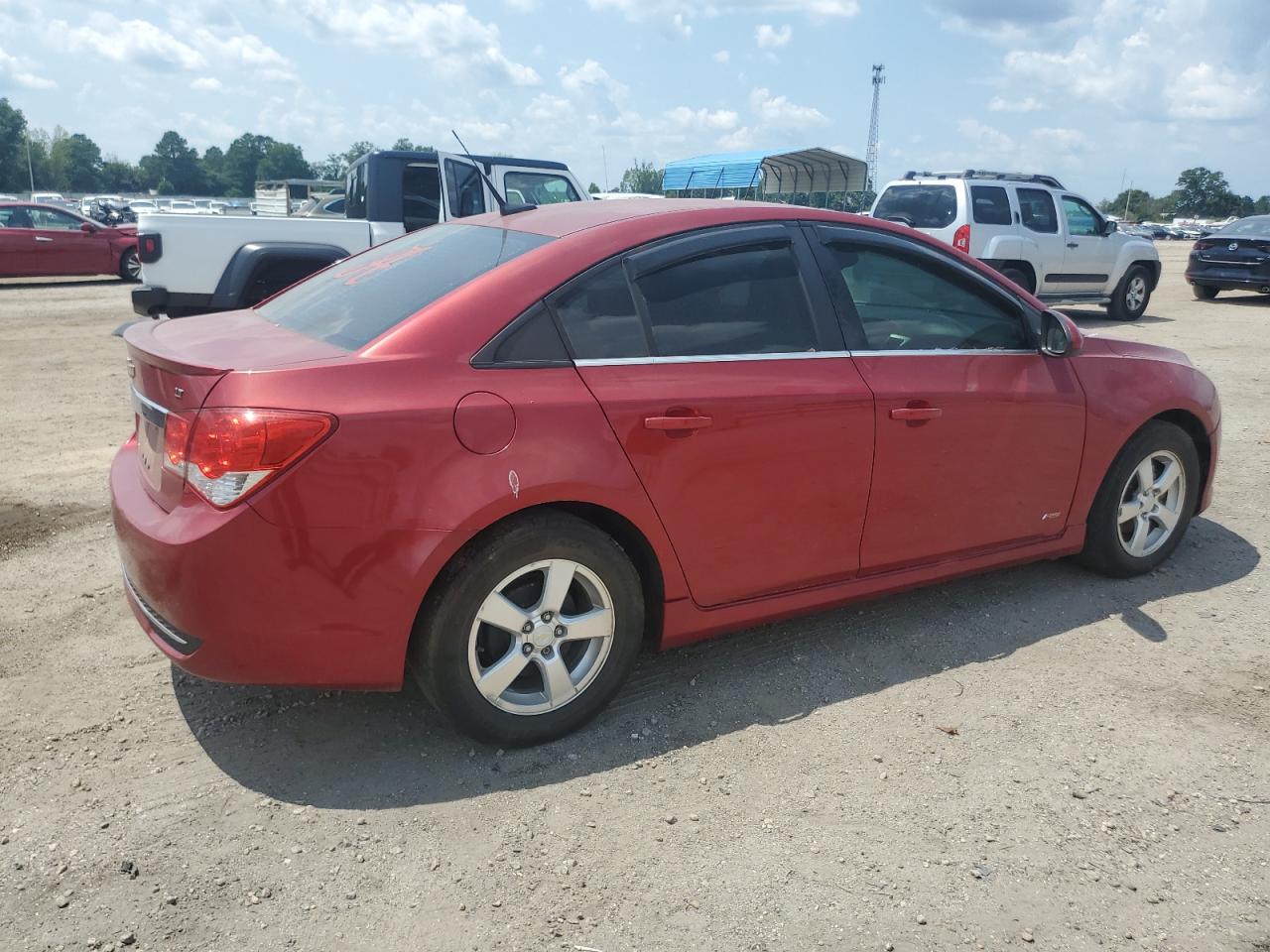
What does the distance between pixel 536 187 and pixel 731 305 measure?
26.4ft

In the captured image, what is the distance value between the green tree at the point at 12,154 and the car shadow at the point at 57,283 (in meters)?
94.7

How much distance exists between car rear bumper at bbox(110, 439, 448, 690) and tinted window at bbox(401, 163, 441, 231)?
8.40 m

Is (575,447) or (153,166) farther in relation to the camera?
(153,166)

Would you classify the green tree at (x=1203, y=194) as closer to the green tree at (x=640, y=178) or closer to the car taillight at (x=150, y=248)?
the green tree at (x=640, y=178)

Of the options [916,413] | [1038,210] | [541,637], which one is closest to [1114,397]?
[916,413]

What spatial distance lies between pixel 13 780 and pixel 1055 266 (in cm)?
1429

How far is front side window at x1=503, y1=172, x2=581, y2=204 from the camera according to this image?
10.7m

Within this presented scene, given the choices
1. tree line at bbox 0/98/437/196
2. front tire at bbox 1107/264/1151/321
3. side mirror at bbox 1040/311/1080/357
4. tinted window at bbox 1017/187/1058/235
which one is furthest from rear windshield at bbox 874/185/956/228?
tree line at bbox 0/98/437/196

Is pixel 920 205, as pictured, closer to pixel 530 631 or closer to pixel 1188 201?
pixel 530 631

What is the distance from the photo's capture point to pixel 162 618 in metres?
2.92

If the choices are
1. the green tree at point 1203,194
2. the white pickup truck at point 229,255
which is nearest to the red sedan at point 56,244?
the white pickup truck at point 229,255

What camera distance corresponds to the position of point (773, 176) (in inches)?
1249

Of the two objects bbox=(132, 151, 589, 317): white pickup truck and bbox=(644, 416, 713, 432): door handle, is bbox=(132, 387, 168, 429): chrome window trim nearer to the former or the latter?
bbox=(644, 416, 713, 432): door handle

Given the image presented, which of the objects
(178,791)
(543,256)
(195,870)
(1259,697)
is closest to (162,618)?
(178,791)
